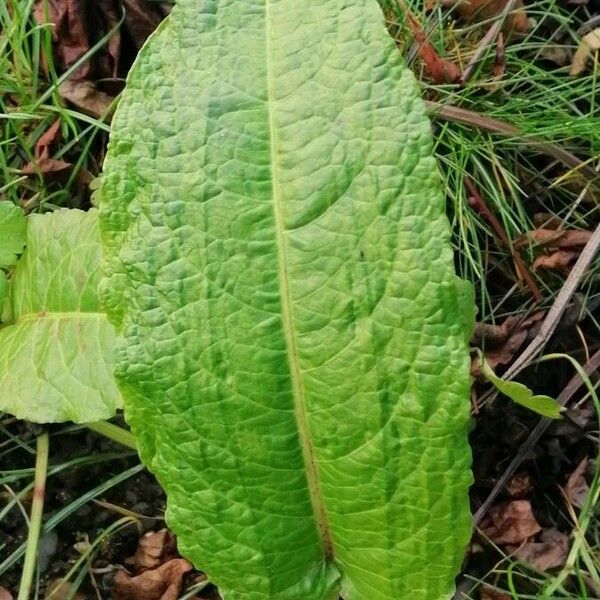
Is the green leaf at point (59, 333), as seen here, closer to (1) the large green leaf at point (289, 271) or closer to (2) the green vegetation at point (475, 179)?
(2) the green vegetation at point (475, 179)

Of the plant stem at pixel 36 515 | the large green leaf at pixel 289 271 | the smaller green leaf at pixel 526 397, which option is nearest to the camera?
the large green leaf at pixel 289 271

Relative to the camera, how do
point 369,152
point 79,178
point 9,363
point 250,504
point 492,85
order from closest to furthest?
point 369,152, point 250,504, point 9,363, point 492,85, point 79,178

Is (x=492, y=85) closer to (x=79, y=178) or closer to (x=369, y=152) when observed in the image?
(x=369, y=152)

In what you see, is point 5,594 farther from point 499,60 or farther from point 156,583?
point 499,60

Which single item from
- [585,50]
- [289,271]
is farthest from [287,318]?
[585,50]

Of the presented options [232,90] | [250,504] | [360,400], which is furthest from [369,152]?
[250,504]

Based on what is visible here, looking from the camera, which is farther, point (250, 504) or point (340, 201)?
point (250, 504)

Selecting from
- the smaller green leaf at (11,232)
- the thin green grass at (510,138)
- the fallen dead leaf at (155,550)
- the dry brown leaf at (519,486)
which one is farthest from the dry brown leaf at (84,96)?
the dry brown leaf at (519,486)
